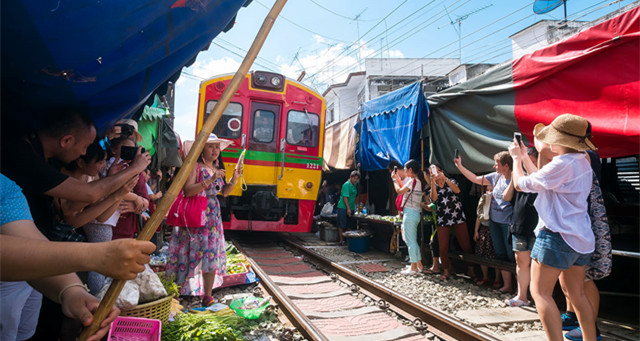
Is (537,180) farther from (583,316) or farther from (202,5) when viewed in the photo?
(202,5)

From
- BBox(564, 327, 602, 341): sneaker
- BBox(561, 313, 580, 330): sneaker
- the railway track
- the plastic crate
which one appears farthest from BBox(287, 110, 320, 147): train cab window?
BBox(564, 327, 602, 341): sneaker

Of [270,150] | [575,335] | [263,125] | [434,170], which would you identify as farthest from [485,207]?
[263,125]

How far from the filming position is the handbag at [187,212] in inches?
140

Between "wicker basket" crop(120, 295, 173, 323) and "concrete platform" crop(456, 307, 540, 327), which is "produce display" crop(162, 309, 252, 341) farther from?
"concrete platform" crop(456, 307, 540, 327)

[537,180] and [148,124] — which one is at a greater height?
[148,124]

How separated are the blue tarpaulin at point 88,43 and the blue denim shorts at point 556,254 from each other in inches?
101

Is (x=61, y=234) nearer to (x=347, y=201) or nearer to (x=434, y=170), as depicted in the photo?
(x=434, y=170)

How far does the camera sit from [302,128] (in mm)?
8273

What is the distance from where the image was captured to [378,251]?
311 inches

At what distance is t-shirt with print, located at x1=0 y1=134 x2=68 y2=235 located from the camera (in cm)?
153

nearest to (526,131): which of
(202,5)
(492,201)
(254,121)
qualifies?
(492,201)

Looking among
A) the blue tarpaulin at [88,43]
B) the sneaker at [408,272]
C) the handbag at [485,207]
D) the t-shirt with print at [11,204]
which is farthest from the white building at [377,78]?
the t-shirt with print at [11,204]

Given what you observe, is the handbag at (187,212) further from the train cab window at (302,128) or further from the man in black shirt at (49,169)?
the train cab window at (302,128)

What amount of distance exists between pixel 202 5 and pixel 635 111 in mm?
3855
